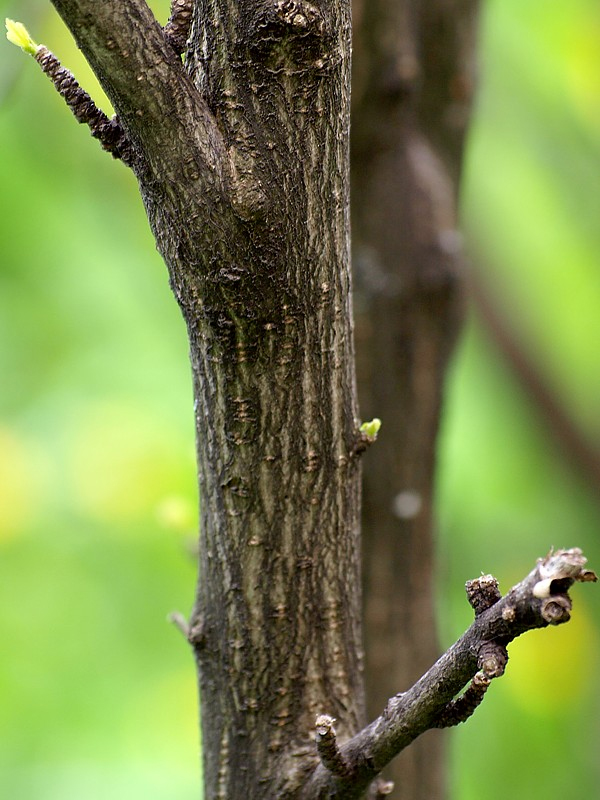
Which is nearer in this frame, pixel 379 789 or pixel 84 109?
pixel 84 109

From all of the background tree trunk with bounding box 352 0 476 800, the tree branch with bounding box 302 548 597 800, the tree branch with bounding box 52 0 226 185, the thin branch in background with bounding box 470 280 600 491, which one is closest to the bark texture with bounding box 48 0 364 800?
the tree branch with bounding box 52 0 226 185

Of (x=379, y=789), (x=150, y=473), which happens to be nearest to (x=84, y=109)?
(x=379, y=789)

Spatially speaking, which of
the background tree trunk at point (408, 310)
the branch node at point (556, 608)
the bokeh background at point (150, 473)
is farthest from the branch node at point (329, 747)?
the bokeh background at point (150, 473)

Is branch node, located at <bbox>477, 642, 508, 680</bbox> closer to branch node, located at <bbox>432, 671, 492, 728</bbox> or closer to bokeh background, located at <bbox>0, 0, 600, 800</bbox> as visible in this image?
branch node, located at <bbox>432, 671, 492, 728</bbox>

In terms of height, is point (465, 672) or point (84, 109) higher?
point (84, 109)

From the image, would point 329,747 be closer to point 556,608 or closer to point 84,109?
point 556,608

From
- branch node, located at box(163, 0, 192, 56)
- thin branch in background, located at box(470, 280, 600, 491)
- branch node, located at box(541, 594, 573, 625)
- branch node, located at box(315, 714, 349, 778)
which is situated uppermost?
thin branch in background, located at box(470, 280, 600, 491)
